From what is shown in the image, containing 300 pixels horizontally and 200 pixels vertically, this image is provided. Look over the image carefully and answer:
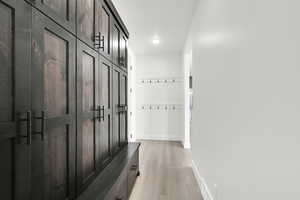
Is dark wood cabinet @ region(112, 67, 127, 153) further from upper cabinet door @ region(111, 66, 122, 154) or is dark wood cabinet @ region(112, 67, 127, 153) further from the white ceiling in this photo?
the white ceiling

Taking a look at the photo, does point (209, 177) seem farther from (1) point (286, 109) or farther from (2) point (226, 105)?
(1) point (286, 109)

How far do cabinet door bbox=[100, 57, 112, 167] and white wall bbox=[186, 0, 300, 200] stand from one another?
113 centimetres

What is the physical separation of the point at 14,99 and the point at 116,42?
5.92 ft

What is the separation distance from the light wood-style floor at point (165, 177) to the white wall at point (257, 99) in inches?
35.2

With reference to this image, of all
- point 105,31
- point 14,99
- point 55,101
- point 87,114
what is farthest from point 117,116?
point 14,99

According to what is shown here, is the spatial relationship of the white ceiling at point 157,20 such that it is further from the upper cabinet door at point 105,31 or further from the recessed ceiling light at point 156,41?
the upper cabinet door at point 105,31

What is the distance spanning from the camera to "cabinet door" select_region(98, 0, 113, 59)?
1.82m

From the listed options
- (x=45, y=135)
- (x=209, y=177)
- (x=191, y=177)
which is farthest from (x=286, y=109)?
(x=191, y=177)

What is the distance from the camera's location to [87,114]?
58.8 inches

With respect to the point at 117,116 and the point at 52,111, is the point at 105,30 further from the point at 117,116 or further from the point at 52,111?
the point at 52,111

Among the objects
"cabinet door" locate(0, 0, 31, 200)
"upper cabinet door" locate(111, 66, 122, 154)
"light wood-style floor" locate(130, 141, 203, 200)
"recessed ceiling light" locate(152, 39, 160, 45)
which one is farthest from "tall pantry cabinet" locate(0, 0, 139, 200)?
"recessed ceiling light" locate(152, 39, 160, 45)

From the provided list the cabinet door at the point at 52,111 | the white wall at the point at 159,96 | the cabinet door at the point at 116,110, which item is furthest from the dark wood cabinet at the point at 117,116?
the white wall at the point at 159,96

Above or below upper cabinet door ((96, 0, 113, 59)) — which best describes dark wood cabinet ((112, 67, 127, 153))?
below

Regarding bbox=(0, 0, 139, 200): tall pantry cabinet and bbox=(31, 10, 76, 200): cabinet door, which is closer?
bbox=(0, 0, 139, 200): tall pantry cabinet
